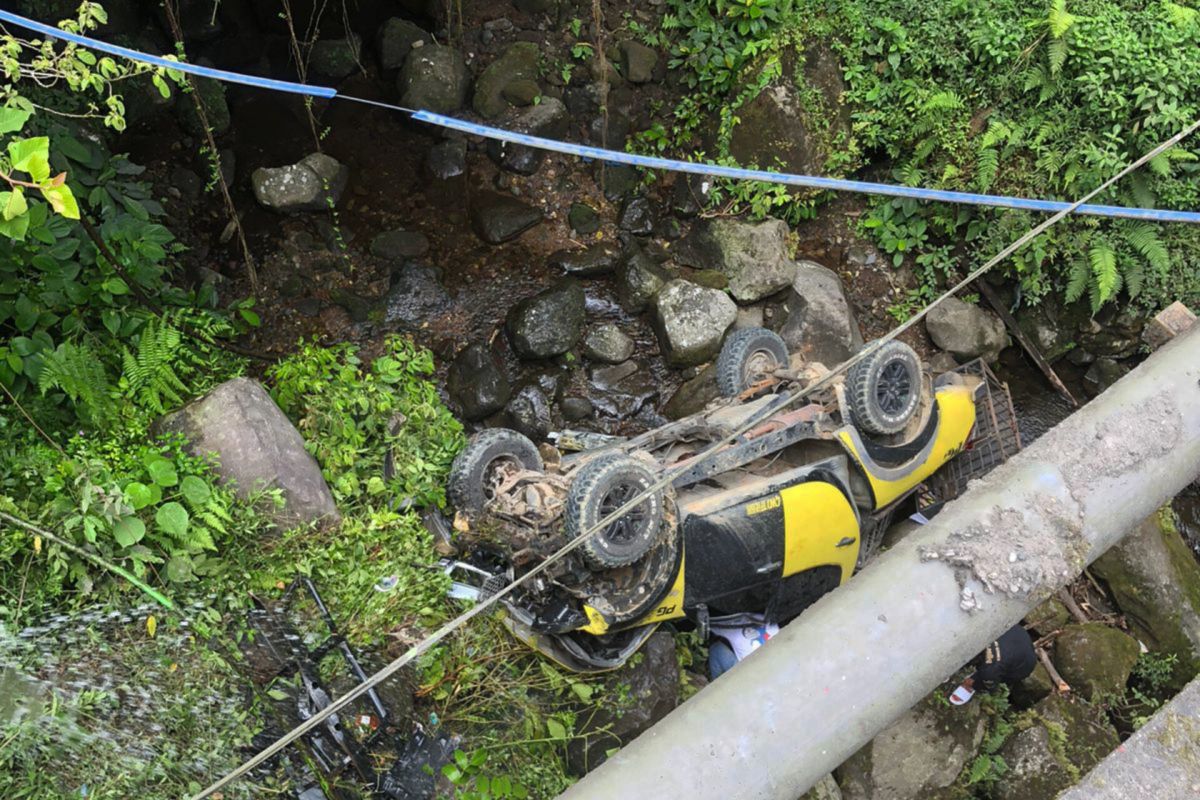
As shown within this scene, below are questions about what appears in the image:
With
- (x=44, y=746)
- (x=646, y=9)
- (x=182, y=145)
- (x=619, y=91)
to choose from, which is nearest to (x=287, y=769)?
(x=44, y=746)

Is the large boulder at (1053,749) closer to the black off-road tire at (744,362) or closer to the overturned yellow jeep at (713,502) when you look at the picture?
the overturned yellow jeep at (713,502)

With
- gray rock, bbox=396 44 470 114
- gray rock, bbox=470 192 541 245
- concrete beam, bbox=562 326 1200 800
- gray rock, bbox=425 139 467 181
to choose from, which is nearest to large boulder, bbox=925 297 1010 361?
gray rock, bbox=470 192 541 245

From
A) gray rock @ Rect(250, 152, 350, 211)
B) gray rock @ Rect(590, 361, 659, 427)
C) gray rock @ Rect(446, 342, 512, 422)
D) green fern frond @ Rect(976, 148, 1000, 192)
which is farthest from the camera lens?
gray rock @ Rect(250, 152, 350, 211)

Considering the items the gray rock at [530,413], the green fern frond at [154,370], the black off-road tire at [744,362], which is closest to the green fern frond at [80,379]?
the green fern frond at [154,370]

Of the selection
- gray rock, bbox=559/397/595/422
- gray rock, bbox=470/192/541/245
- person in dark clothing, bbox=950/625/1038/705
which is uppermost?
gray rock, bbox=470/192/541/245

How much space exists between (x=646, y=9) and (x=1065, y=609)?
6.24 m

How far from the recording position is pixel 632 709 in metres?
5.07

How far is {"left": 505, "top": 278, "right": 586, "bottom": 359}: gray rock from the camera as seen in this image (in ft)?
21.9

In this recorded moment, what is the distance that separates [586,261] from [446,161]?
155 cm

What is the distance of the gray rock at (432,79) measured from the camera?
7.49 m

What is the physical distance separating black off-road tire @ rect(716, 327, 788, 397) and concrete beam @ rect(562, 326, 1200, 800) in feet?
8.45

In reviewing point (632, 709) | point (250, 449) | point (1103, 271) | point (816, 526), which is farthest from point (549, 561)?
point (1103, 271)

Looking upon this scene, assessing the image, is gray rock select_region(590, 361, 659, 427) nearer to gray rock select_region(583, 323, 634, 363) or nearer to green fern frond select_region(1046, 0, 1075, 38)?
gray rock select_region(583, 323, 634, 363)

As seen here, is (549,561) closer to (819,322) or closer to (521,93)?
(819,322)
